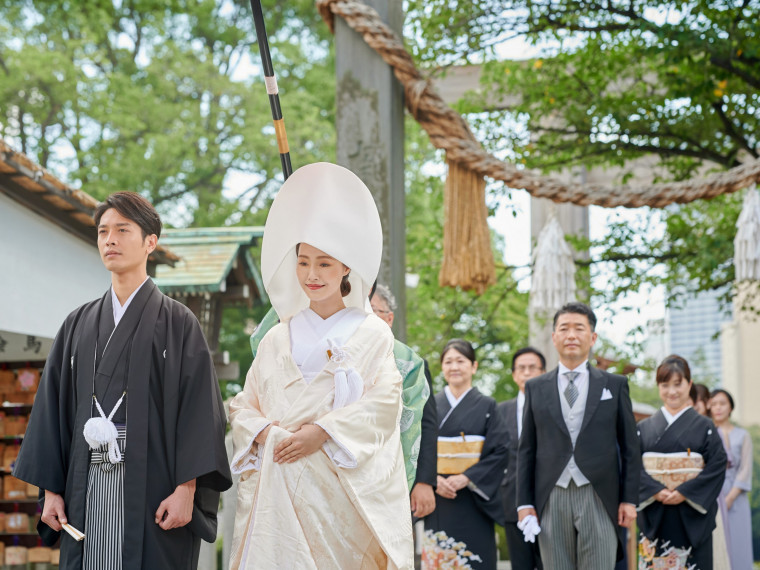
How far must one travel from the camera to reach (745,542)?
25.3 ft

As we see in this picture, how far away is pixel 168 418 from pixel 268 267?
2.05ft

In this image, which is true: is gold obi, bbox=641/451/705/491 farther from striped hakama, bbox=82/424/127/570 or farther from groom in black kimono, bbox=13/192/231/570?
striped hakama, bbox=82/424/127/570

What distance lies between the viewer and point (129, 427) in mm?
3064

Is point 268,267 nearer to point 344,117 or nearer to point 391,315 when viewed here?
point 391,315

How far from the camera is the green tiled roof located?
975 cm

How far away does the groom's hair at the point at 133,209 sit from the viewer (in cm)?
324

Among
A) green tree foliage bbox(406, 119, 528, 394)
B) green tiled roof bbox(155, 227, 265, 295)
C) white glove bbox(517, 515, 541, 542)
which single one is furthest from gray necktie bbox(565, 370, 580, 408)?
green tiled roof bbox(155, 227, 265, 295)

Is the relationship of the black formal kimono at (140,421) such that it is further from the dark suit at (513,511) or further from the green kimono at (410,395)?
the dark suit at (513,511)

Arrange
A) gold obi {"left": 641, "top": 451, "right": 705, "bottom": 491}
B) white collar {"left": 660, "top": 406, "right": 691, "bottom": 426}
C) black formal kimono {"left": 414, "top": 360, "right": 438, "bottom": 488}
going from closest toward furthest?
1. black formal kimono {"left": 414, "top": 360, "right": 438, "bottom": 488}
2. gold obi {"left": 641, "top": 451, "right": 705, "bottom": 491}
3. white collar {"left": 660, "top": 406, "right": 691, "bottom": 426}

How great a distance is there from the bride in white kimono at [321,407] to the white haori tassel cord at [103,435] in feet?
1.28

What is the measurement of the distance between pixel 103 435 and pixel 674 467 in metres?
4.24

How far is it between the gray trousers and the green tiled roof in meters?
5.74

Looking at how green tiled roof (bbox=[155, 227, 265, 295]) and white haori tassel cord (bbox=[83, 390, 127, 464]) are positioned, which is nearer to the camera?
white haori tassel cord (bbox=[83, 390, 127, 464])

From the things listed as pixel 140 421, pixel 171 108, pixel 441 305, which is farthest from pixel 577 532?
pixel 171 108
